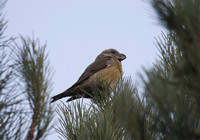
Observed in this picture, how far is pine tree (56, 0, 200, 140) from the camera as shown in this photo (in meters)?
1.06

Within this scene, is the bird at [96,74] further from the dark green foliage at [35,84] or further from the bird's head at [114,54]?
the dark green foliage at [35,84]

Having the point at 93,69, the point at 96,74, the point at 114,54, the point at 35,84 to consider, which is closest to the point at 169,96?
the point at 35,84

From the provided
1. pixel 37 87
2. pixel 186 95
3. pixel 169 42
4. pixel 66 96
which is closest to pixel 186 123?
pixel 186 95

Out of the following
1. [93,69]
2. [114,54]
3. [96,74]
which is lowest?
[96,74]

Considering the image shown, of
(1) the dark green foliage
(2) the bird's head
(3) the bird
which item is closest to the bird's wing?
(3) the bird

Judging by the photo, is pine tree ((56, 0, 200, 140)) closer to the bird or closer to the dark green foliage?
the dark green foliage

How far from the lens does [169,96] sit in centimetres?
117

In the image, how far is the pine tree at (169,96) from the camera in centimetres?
106

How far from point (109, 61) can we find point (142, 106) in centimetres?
458

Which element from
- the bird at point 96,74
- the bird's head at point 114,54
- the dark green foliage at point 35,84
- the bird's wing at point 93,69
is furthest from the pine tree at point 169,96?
the bird's head at point 114,54

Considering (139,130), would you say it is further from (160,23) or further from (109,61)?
(109,61)

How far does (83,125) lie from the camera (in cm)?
204

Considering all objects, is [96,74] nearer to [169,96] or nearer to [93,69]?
[93,69]

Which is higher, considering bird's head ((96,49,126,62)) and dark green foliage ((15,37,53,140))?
bird's head ((96,49,126,62))
